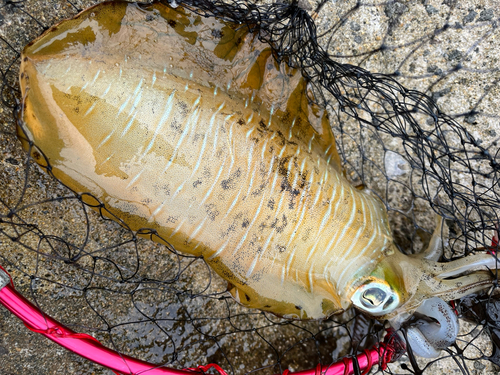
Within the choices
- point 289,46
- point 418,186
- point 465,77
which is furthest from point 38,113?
point 465,77

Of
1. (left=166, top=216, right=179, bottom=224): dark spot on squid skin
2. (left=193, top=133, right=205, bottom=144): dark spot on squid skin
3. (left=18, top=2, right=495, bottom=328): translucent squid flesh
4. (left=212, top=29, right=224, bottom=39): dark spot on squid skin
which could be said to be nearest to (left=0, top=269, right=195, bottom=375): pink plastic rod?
(left=18, top=2, right=495, bottom=328): translucent squid flesh

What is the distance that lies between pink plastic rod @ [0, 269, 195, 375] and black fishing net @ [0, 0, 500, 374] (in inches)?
16.7

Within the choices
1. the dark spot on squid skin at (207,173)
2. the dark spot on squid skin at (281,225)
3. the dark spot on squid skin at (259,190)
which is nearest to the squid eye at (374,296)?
the dark spot on squid skin at (281,225)

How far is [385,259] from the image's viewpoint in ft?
7.93

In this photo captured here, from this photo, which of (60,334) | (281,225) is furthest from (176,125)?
(60,334)

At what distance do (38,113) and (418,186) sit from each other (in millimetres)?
2548

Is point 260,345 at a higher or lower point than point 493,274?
lower

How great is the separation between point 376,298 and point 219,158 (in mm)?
1321

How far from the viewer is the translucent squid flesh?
185 centimetres

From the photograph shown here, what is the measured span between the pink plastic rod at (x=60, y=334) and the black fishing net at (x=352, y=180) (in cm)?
43

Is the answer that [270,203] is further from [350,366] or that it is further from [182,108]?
[350,366]

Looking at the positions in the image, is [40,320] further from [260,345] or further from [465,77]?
[465,77]

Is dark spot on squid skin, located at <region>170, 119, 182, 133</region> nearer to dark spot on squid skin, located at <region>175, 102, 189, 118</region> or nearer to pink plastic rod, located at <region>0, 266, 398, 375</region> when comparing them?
dark spot on squid skin, located at <region>175, 102, 189, 118</region>

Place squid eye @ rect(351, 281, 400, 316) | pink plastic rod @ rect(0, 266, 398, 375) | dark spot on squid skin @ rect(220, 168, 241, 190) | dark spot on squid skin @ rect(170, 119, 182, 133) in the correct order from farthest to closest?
squid eye @ rect(351, 281, 400, 316) < dark spot on squid skin @ rect(220, 168, 241, 190) < dark spot on squid skin @ rect(170, 119, 182, 133) < pink plastic rod @ rect(0, 266, 398, 375)
